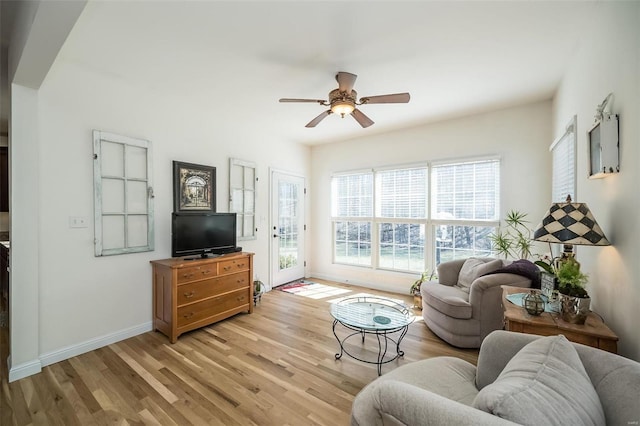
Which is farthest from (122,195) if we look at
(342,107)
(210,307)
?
(342,107)

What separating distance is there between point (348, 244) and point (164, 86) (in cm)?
369

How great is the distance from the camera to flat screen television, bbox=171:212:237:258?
2.98m

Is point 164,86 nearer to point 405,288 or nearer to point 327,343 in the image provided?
point 327,343

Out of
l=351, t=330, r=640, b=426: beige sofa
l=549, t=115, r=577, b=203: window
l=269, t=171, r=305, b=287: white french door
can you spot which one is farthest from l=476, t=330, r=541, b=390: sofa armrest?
l=269, t=171, r=305, b=287: white french door

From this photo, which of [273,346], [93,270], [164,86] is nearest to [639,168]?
[273,346]

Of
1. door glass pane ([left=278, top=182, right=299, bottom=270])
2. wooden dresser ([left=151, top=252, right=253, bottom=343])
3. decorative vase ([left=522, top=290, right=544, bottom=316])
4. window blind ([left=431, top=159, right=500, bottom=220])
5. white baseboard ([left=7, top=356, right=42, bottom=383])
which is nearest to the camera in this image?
decorative vase ([left=522, top=290, right=544, bottom=316])

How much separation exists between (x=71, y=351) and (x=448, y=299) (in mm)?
3623

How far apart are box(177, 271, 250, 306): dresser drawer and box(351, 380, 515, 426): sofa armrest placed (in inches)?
93.3

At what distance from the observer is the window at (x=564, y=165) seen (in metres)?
2.35

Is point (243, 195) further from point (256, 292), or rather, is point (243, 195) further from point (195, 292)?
point (195, 292)

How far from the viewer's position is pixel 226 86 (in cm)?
292

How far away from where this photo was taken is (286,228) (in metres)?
Answer: 4.94

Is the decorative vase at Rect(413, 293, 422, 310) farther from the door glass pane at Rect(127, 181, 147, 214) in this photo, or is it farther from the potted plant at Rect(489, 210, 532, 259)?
the door glass pane at Rect(127, 181, 147, 214)

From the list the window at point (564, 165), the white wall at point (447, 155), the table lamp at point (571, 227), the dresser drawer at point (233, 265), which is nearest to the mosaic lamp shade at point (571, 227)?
the table lamp at point (571, 227)
